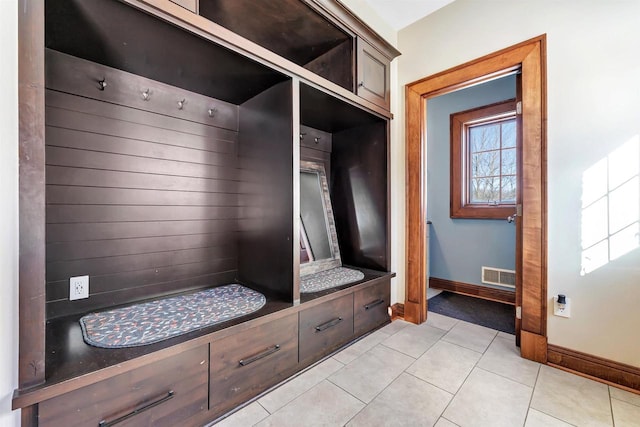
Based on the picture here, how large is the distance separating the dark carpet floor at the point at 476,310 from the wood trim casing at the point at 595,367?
1.68 ft

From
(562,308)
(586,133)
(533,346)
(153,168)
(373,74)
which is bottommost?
(533,346)

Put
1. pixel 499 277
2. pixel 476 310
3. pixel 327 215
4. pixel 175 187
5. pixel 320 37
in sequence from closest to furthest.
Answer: pixel 175 187
pixel 320 37
pixel 327 215
pixel 476 310
pixel 499 277

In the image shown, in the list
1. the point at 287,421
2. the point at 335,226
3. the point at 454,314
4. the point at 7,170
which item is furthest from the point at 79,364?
the point at 454,314

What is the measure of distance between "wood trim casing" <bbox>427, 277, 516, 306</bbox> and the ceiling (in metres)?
2.97

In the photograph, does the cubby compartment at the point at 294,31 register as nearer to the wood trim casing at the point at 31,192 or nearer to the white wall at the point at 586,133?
the wood trim casing at the point at 31,192

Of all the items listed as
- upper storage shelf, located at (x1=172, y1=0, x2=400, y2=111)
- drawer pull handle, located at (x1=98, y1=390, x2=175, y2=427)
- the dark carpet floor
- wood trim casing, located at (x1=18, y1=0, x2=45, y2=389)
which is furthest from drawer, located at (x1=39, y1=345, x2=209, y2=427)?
the dark carpet floor

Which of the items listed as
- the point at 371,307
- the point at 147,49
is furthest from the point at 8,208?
the point at 371,307

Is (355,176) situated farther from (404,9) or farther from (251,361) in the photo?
(251,361)

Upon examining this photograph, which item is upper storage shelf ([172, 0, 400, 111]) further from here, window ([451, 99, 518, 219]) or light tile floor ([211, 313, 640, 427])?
light tile floor ([211, 313, 640, 427])

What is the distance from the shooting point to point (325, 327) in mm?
1854

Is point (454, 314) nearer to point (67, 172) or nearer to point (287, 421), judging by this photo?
point (287, 421)

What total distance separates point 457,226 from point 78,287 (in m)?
3.69

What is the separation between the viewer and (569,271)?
177 cm

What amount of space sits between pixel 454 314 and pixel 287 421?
81.7 inches
